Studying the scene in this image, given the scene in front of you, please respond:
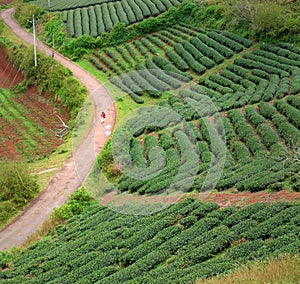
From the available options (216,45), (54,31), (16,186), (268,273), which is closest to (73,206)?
(16,186)

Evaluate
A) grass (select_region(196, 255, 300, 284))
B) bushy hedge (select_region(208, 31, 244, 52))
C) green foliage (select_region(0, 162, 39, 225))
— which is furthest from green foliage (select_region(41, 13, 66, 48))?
grass (select_region(196, 255, 300, 284))

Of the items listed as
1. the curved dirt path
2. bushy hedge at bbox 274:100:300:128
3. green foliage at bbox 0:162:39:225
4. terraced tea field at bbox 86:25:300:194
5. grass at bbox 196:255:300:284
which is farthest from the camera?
bushy hedge at bbox 274:100:300:128

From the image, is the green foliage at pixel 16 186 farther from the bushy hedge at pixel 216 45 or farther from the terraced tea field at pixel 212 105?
the bushy hedge at pixel 216 45

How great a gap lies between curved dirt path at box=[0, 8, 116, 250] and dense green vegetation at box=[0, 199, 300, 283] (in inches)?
134

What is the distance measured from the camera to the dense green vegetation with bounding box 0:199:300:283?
19.0 metres

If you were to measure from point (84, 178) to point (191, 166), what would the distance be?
8.65 meters

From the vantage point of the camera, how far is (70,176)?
35.3 meters

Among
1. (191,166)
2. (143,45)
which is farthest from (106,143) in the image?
(143,45)

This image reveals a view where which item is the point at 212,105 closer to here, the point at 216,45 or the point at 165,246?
the point at 216,45

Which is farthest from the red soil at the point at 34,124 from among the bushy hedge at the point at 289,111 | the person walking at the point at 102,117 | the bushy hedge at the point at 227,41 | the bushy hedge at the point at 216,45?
the bushy hedge at the point at 289,111

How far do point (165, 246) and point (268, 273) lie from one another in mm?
6993

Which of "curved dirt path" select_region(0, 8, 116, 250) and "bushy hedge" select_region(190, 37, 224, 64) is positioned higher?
"curved dirt path" select_region(0, 8, 116, 250)

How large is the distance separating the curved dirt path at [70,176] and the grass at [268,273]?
16.3 metres

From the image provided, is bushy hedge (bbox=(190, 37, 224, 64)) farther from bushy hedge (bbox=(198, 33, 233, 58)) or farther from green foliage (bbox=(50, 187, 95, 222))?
green foliage (bbox=(50, 187, 95, 222))
